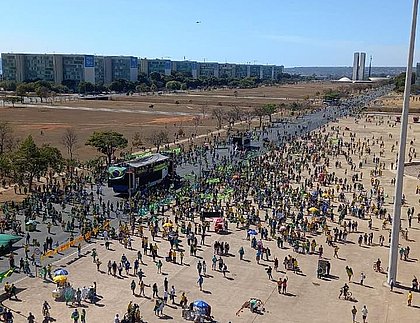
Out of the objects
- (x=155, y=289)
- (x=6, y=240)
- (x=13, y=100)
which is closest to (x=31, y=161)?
(x=6, y=240)

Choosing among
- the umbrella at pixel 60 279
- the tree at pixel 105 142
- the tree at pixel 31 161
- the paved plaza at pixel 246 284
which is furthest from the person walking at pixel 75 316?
the tree at pixel 105 142

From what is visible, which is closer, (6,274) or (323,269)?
(6,274)

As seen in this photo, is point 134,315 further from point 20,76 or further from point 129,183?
point 20,76

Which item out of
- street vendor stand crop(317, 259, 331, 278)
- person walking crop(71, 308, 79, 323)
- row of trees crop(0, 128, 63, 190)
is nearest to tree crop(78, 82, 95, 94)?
row of trees crop(0, 128, 63, 190)

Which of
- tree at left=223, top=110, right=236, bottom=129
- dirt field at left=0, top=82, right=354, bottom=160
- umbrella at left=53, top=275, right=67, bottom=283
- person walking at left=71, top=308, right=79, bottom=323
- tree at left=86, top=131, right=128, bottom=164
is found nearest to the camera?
person walking at left=71, top=308, right=79, bottom=323

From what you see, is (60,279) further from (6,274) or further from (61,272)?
(6,274)

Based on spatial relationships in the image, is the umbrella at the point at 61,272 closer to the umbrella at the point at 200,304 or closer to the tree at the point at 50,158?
the umbrella at the point at 200,304

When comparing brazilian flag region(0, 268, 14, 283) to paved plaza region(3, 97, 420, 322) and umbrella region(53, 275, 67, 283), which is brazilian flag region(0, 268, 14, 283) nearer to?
paved plaza region(3, 97, 420, 322)

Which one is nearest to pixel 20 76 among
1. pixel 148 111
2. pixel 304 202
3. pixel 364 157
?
pixel 148 111

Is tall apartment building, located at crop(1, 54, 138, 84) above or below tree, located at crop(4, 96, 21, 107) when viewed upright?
above

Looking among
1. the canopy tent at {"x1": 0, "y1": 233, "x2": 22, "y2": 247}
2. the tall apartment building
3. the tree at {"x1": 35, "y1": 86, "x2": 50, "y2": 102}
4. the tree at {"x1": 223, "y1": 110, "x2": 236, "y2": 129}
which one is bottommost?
the canopy tent at {"x1": 0, "y1": 233, "x2": 22, "y2": 247}

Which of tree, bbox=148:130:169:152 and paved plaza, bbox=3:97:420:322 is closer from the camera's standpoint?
paved plaza, bbox=3:97:420:322
